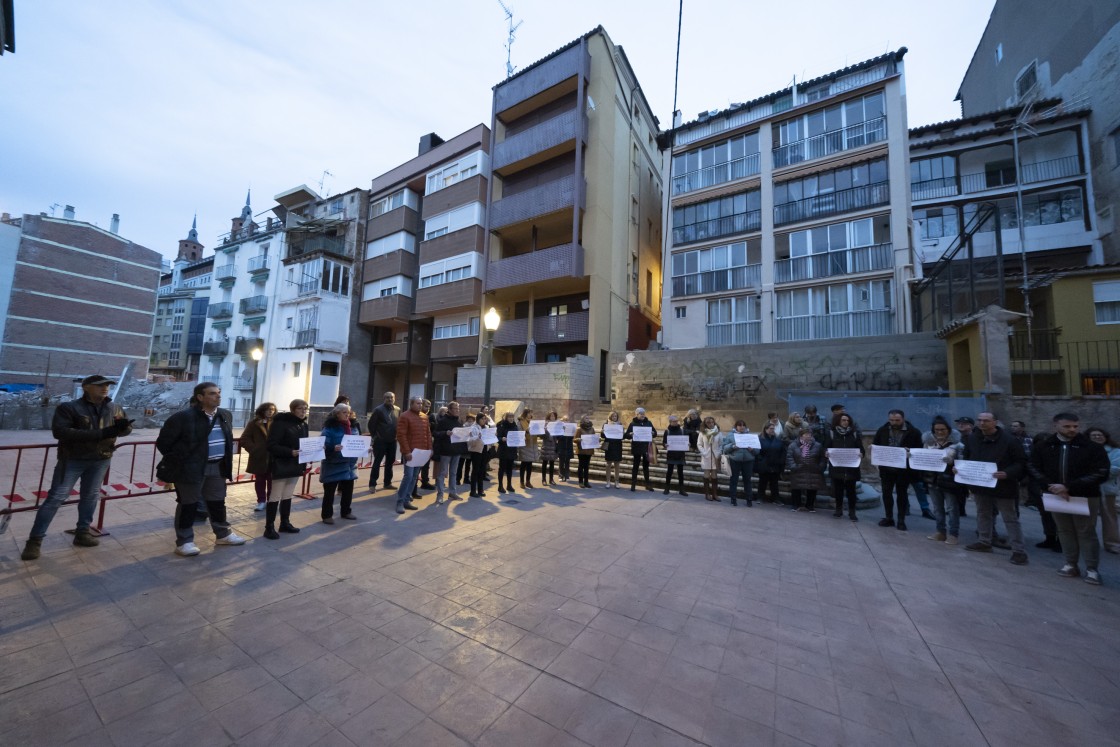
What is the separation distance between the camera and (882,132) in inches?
730

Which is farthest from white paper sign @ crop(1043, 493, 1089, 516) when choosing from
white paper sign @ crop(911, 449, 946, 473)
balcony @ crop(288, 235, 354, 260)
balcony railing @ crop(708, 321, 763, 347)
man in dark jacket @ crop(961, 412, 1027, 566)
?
balcony @ crop(288, 235, 354, 260)

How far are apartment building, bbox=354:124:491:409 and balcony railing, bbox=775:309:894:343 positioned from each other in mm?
16108

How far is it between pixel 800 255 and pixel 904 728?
2120 centimetres

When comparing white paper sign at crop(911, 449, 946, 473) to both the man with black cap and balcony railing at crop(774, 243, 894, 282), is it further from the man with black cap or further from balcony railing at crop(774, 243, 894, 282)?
balcony railing at crop(774, 243, 894, 282)

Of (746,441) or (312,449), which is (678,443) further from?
(312,449)

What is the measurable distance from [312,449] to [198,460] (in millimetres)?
1356

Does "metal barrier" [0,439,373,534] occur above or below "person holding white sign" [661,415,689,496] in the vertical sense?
below

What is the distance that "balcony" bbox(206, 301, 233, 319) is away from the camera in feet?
114

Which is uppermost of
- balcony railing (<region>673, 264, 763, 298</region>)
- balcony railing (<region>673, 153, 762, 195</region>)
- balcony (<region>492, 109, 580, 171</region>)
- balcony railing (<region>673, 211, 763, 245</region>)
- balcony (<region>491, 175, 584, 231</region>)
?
balcony (<region>492, 109, 580, 171</region>)

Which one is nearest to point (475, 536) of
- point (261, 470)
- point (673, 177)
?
point (261, 470)

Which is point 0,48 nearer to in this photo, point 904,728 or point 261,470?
point 261,470

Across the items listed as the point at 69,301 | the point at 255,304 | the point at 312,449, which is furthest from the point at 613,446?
the point at 69,301

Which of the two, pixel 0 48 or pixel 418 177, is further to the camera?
pixel 418 177

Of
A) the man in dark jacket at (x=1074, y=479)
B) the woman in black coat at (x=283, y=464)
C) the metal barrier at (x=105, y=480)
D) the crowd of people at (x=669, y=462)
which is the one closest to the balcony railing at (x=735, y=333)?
the crowd of people at (x=669, y=462)
